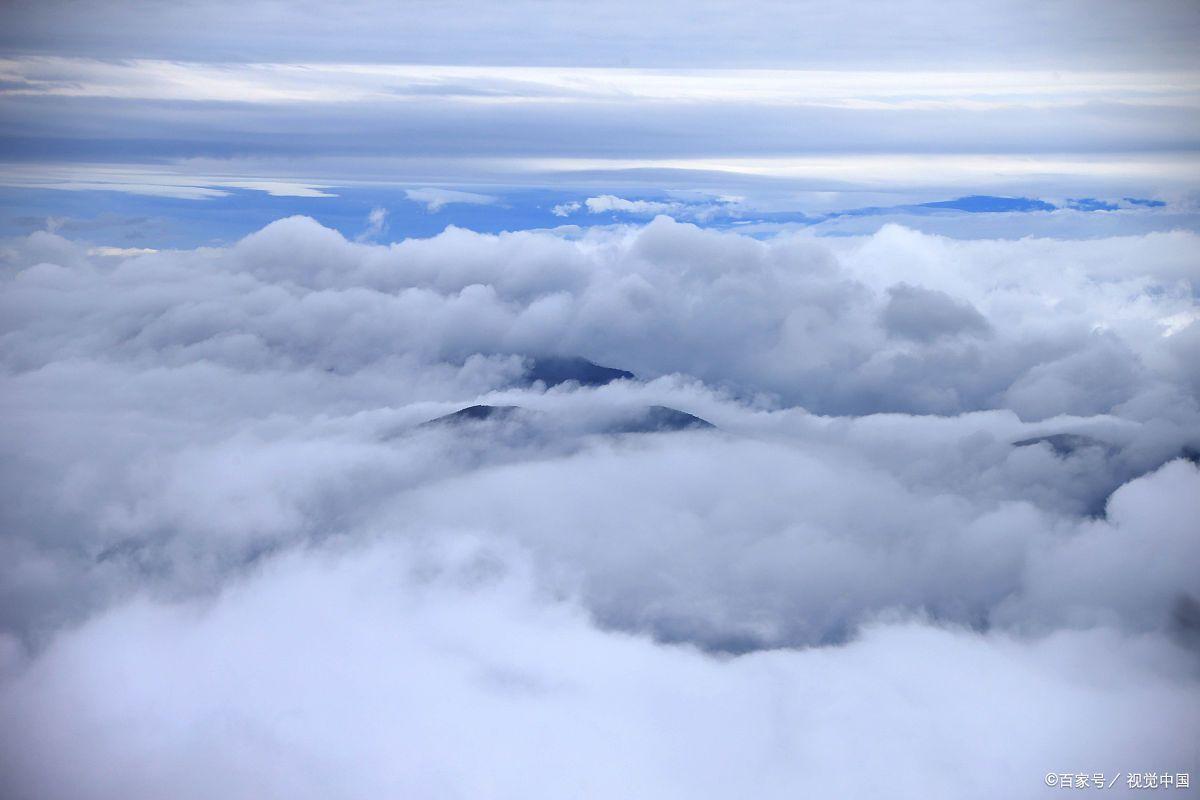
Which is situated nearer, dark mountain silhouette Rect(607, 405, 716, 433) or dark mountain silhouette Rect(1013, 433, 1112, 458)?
dark mountain silhouette Rect(1013, 433, 1112, 458)

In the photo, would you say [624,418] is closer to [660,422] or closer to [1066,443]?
[660,422]

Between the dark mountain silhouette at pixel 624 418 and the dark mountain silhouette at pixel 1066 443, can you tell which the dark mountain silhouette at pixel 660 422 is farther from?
the dark mountain silhouette at pixel 1066 443

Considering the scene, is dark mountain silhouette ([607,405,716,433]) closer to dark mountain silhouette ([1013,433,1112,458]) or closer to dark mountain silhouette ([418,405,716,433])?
dark mountain silhouette ([418,405,716,433])

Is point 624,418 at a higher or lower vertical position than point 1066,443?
lower

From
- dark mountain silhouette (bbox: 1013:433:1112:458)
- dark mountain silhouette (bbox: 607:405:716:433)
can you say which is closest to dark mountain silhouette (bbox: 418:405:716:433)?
dark mountain silhouette (bbox: 607:405:716:433)

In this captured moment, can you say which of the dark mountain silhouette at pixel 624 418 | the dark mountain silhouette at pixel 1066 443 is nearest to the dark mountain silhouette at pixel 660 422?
the dark mountain silhouette at pixel 624 418

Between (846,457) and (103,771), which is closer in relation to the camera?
(103,771)

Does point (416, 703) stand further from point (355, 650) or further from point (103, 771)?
point (103, 771)

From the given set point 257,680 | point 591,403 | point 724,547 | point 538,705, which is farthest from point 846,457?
point 257,680

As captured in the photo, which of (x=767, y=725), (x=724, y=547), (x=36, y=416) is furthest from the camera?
(x=724, y=547)

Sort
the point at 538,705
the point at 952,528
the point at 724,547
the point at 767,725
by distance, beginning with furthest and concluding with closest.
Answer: the point at 724,547
the point at 952,528
the point at 538,705
the point at 767,725

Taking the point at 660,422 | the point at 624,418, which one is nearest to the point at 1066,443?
the point at 660,422
